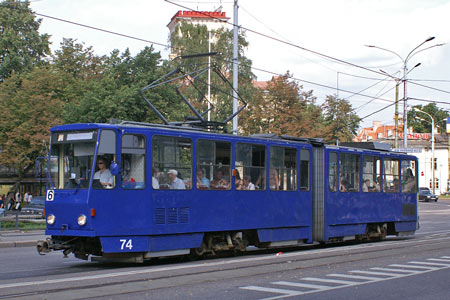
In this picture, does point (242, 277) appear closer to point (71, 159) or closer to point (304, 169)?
point (71, 159)

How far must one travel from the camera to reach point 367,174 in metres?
21.1

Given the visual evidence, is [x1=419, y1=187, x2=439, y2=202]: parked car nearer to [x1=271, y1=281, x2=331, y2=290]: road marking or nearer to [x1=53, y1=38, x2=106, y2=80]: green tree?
[x1=53, y1=38, x2=106, y2=80]: green tree

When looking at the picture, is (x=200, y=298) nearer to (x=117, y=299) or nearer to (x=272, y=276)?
(x=117, y=299)

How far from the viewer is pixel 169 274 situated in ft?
40.1

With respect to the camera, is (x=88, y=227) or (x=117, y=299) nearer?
(x=117, y=299)

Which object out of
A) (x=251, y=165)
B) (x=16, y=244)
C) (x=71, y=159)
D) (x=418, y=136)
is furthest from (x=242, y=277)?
(x=418, y=136)

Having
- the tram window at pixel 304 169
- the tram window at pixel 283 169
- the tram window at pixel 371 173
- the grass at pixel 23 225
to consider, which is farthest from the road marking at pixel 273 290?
the grass at pixel 23 225

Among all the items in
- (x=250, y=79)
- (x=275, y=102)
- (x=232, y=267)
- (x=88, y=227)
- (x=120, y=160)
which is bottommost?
(x=232, y=267)

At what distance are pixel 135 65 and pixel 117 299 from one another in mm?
33807

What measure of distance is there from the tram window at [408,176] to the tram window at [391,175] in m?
0.44

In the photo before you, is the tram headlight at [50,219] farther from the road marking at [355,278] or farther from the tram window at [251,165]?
the road marking at [355,278]

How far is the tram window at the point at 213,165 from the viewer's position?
49.0ft

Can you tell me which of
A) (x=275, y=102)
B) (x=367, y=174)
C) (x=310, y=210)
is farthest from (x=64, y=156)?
(x=275, y=102)

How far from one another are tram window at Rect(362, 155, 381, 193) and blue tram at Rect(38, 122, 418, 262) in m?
0.71
